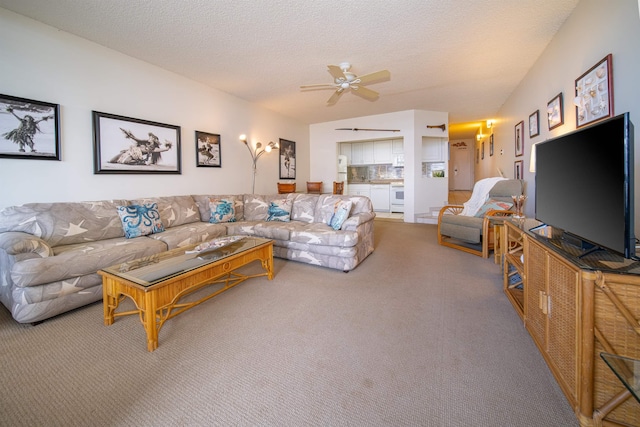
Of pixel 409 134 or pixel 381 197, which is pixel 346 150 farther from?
pixel 409 134

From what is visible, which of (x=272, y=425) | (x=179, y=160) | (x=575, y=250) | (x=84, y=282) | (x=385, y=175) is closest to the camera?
(x=272, y=425)

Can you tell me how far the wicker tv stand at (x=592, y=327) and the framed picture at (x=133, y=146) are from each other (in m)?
4.18

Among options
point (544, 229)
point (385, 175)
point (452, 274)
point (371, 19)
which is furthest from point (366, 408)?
point (385, 175)

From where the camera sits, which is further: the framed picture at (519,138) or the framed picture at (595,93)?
the framed picture at (519,138)

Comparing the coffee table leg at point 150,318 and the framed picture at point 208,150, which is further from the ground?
the framed picture at point 208,150

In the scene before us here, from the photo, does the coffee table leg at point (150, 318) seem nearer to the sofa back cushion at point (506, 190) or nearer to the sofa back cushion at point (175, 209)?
the sofa back cushion at point (175, 209)

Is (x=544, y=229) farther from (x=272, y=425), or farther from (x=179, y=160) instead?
(x=179, y=160)

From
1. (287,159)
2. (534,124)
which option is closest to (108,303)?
(287,159)

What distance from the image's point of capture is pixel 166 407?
1.19m

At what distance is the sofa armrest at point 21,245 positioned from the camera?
6.12 ft

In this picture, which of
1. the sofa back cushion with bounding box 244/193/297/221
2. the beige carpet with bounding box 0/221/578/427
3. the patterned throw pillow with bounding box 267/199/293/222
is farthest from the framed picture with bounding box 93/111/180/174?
the beige carpet with bounding box 0/221/578/427

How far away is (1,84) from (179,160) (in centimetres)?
174

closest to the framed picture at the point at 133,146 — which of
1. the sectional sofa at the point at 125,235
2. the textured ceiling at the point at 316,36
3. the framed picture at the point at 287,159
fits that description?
the sectional sofa at the point at 125,235

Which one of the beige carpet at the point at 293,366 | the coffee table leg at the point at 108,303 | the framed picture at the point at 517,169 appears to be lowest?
the beige carpet at the point at 293,366
